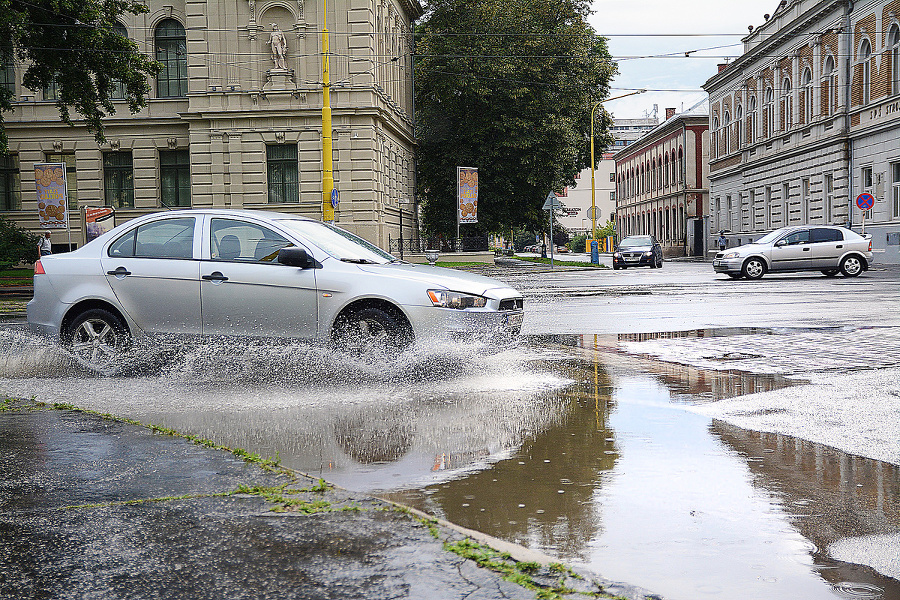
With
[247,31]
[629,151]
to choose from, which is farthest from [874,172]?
[629,151]

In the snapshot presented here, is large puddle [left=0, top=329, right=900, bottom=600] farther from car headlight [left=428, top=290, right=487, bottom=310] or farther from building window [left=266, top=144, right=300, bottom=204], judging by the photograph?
building window [left=266, top=144, right=300, bottom=204]

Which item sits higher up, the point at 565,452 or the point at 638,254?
the point at 638,254

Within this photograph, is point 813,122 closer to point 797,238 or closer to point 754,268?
point 797,238

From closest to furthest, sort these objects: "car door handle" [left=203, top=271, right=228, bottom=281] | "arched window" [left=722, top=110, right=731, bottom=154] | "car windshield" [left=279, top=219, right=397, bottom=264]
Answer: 1. "car door handle" [left=203, top=271, right=228, bottom=281]
2. "car windshield" [left=279, top=219, right=397, bottom=264]
3. "arched window" [left=722, top=110, right=731, bottom=154]

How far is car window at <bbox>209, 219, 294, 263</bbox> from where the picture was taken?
8781 mm

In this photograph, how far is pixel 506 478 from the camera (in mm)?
4707

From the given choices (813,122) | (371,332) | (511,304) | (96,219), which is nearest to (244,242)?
(371,332)

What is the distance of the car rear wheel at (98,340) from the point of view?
8.77 meters

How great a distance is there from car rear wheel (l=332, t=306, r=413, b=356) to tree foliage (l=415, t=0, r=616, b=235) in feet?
114

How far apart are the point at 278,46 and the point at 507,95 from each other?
1144 centimetres

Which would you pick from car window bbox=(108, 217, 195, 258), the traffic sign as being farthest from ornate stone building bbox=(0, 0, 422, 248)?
car window bbox=(108, 217, 195, 258)

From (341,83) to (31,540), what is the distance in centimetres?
3406

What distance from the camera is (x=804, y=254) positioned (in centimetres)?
2717

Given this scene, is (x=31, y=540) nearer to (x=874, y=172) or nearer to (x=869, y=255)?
(x=869, y=255)
